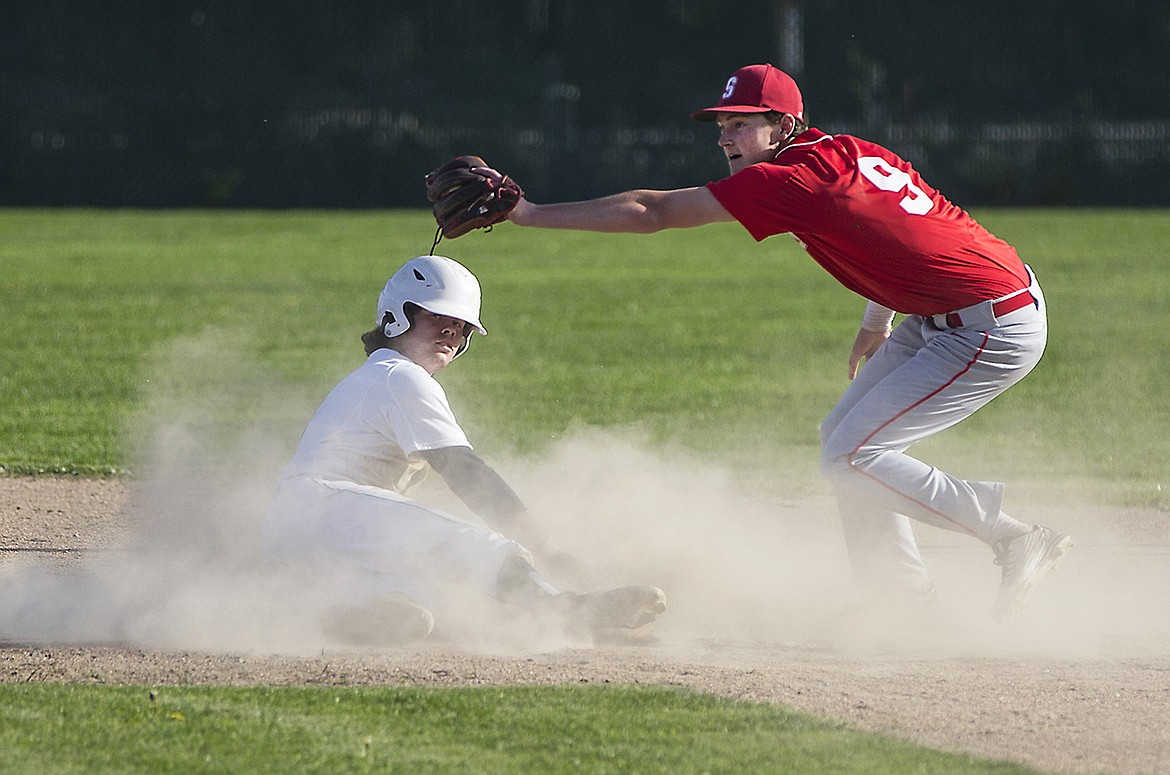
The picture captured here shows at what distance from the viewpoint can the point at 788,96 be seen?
19.0ft

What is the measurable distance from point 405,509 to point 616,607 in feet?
2.61

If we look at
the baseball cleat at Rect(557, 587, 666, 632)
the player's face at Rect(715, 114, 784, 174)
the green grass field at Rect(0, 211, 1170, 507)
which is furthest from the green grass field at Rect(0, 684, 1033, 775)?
the green grass field at Rect(0, 211, 1170, 507)

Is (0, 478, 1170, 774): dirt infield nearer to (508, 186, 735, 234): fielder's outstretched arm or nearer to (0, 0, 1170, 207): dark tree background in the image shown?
(508, 186, 735, 234): fielder's outstretched arm

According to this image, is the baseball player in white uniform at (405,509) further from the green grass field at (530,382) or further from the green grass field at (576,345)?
the green grass field at (576,345)

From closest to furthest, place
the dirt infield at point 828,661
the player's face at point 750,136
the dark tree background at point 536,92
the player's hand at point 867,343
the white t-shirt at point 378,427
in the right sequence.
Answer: the dirt infield at point 828,661 → the white t-shirt at point 378,427 → the player's face at point 750,136 → the player's hand at point 867,343 → the dark tree background at point 536,92

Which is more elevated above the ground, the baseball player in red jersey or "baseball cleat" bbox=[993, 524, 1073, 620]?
the baseball player in red jersey

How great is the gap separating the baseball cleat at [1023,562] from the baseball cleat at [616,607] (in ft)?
4.29

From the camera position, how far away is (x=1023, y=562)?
591 centimetres

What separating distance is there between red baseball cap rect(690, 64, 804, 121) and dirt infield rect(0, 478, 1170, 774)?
1.85m

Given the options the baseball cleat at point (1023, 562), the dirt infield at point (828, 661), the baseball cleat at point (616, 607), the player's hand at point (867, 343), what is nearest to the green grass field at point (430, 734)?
the dirt infield at point (828, 661)

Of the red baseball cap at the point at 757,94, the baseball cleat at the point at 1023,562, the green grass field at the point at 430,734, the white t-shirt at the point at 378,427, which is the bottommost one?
the green grass field at the point at 430,734

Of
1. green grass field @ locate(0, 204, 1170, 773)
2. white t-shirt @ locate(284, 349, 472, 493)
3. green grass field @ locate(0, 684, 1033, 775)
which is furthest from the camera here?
white t-shirt @ locate(284, 349, 472, 493)

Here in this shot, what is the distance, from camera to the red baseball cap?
18.7 ft

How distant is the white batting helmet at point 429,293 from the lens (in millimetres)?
5840
